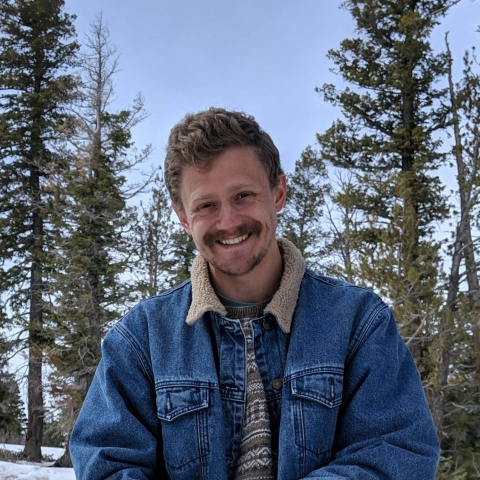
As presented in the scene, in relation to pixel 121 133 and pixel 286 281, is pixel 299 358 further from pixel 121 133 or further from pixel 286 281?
pixel 121 133

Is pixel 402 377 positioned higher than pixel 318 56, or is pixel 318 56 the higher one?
pixel 318 56

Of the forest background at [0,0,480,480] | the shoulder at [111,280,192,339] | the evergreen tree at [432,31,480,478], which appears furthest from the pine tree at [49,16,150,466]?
the shoulder at [111,280,192,339]

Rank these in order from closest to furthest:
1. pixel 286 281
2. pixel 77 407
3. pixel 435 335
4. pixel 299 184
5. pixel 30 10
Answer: pixel 286 281
pixel 435 335
pixel 77 407
pixel 30 10
pixel 299 184

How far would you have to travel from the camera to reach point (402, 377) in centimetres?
191

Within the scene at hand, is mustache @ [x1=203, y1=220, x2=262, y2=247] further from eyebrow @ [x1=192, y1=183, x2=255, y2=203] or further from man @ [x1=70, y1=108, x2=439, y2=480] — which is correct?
eyebrow @ [x1=192, y1=183, x2=255, y2=203]

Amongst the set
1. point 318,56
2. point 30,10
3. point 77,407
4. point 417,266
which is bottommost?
point 77,407

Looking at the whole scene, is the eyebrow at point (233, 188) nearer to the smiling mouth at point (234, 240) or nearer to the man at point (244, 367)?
the man at point (244, 367)

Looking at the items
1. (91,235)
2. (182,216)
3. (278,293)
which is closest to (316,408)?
(278,293)

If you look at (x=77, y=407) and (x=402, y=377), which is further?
(x=77, y=407)

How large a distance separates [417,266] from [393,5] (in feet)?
27.5

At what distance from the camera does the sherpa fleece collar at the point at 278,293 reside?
202 cm

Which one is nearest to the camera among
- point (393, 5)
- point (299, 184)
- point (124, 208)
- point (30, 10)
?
point (393, 5)

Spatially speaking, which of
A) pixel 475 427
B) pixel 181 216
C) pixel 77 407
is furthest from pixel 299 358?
pixel 475 427

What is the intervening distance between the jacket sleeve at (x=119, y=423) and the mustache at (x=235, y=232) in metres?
0.47
